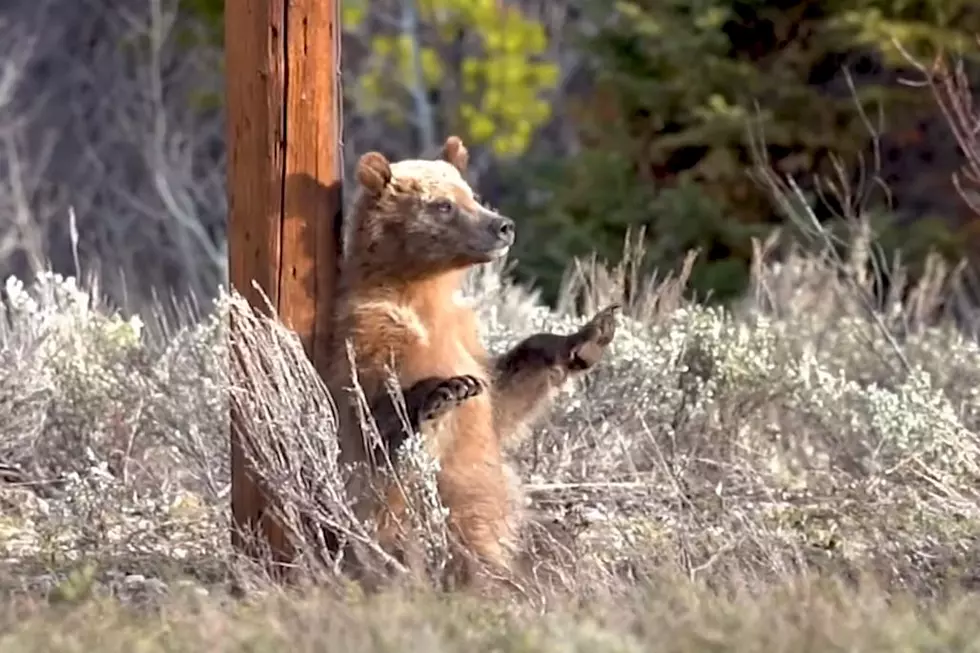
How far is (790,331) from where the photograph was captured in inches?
438

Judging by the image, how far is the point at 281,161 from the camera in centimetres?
698

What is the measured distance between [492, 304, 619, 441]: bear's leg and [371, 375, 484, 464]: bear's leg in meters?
0.65

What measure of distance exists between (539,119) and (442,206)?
14216mm

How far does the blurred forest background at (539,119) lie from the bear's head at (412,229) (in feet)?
13.0

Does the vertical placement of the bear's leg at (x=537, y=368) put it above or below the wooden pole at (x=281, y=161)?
below

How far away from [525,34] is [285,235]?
14.2 m

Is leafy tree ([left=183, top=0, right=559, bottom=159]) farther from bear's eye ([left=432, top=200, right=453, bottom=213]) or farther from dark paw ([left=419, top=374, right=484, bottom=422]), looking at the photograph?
dark paw ([left=419, top=374, right=484, bottom=422])

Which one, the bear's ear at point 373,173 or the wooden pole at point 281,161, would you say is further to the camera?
the bear's ear at point 373,173

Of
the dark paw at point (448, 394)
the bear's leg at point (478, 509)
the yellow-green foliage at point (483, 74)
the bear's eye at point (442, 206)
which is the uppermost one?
the bear's eye at point (442, 206)

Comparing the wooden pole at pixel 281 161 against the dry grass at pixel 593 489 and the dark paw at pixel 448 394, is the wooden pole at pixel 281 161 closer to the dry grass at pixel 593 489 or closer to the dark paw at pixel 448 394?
the dry grass at pixel 593 489

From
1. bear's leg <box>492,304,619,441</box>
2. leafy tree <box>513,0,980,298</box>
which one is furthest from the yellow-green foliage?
bear's leg <box>492,304,619,441</box>

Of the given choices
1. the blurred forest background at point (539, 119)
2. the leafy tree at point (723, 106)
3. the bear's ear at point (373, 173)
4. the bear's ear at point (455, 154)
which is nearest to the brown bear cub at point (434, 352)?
the bear's ear at point (373, 173)

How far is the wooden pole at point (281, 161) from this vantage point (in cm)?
698

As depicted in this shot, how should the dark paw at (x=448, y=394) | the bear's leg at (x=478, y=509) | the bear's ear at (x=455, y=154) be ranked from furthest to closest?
the bear's ear at (x=455, y=154) < the bear's leg at (x=478, y=509) < the dark paw at (x=448, y=394)
